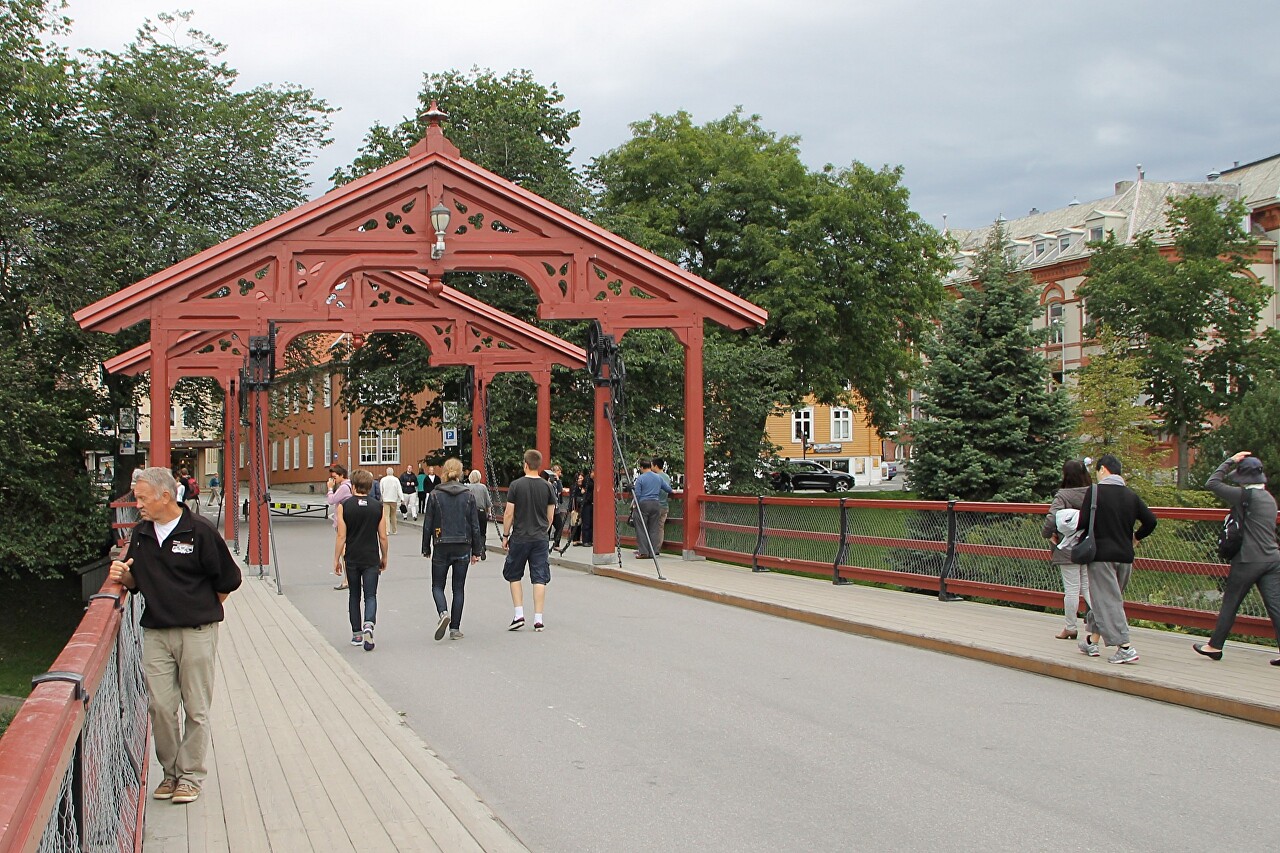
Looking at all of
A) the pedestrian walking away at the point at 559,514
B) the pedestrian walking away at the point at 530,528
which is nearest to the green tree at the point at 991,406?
the pedestrian walking away at the point at 559,514

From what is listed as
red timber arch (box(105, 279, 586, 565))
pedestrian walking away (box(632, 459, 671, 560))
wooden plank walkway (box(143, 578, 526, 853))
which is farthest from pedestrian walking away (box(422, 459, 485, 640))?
red timber arch (box(105, 279, 586, 565))

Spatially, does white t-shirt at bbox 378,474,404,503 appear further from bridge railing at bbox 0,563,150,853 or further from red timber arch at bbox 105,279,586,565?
bridge railing at bbox 0,563,150,853

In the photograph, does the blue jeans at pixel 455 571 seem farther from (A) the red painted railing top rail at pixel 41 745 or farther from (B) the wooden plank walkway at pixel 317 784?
(A) the red painted railing top rail at pixel 41 745

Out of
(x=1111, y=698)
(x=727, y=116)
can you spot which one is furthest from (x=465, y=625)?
(x=727, y=116)

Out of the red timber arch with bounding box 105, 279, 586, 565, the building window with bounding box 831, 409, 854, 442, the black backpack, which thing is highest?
the red timber arch with bounding box 105, 279, 586, 565

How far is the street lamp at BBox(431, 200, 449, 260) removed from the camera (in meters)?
19.0

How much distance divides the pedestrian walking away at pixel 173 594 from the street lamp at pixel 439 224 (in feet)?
43.3

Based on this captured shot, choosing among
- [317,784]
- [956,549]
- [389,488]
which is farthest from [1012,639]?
[389,488]

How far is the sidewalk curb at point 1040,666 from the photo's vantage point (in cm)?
847

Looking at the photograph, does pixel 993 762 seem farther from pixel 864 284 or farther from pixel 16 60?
pixel 864 284

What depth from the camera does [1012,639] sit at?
→ 37.5ft

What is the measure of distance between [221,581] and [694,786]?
2.67 meters

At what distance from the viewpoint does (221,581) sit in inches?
247

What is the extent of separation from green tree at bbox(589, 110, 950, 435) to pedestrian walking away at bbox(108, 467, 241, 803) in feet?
123
